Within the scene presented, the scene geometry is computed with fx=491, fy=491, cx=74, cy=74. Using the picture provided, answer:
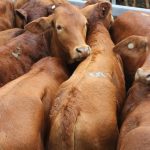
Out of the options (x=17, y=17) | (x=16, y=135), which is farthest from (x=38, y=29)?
(x=16, y=135)

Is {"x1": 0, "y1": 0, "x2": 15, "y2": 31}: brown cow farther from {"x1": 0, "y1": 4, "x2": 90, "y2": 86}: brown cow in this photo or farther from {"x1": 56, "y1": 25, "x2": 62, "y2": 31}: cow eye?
{"x1": 56, "y1": 25, "x2": 62, "y2": 31}: cow eye

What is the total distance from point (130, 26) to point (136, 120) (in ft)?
5.41

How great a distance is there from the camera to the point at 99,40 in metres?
3.93

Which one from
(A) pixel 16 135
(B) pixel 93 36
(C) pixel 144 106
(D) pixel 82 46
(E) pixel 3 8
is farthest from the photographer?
(E) pixel 3 8

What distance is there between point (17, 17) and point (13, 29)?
28cm

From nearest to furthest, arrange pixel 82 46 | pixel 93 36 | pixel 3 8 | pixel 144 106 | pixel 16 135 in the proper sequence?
pixel 16 135, pixel 144 106, pixel 82 46, pixel 93 36, pixel 3 8

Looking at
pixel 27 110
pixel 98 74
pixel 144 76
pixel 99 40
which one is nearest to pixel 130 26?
Answer: pixel 99 40

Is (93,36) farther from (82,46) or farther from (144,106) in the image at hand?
(144,106)

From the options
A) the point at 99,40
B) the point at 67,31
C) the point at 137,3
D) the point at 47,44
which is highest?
the point at 67,31

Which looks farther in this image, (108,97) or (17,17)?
(17,17)

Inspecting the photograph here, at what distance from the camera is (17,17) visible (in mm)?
4766

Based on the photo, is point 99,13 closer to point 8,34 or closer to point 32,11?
point 32,11

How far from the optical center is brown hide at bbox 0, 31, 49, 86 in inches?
151

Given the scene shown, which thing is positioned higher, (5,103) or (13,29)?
(5,103)
